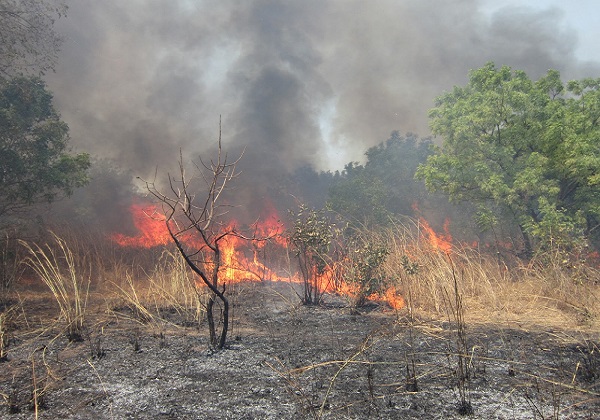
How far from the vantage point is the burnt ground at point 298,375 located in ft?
10.1

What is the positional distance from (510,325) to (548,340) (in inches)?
35.2

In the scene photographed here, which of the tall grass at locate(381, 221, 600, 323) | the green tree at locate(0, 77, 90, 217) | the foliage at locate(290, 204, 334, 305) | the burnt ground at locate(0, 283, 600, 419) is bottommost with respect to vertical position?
the burnt ground at locate(0, 283, 600, 419)

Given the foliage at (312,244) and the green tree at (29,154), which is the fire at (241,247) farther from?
the green tree at (29,154)

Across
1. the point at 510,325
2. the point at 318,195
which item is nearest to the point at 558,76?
the point at 510,325

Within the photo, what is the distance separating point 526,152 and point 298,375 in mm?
15649

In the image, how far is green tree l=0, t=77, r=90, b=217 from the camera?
39.9ft

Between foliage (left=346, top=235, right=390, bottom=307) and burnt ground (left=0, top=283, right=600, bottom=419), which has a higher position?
foliage (left=346, top=235, right=390, bottom=307)

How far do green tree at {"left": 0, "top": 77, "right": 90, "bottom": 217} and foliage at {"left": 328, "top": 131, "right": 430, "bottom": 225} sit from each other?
1244 cm

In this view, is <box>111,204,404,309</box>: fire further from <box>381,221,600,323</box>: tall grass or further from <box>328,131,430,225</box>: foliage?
<box>328,131,430,225</box>: foliage

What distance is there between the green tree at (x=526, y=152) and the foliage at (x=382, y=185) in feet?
18.8

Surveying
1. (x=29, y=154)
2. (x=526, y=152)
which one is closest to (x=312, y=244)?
(x=29, y=154)

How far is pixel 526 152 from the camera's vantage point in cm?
1534

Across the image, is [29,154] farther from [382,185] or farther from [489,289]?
[382,185]

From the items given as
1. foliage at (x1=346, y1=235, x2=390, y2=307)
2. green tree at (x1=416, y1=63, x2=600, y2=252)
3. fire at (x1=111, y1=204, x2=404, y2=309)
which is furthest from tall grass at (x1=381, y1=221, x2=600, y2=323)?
green tree at (x1=416, y1=63, x2=600, y2=252)
